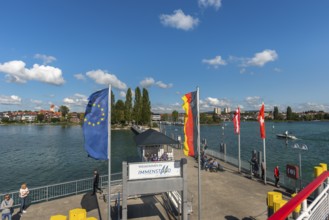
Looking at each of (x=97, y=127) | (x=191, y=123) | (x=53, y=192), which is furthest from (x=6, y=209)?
(x=53, y=192)

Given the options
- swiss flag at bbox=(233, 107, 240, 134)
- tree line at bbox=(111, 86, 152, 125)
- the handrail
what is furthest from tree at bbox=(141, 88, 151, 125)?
the handrail

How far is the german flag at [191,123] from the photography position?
10.9 metres

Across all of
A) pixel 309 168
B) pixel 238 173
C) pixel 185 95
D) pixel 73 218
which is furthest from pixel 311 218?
pixel 309 168

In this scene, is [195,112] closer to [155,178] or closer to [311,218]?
[155,178]

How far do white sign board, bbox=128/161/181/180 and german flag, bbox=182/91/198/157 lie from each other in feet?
3.47

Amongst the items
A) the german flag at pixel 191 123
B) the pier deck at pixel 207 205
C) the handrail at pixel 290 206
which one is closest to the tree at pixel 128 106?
the pier deck at pixel 207 205

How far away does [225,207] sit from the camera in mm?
12633

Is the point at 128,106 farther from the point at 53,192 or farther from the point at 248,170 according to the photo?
the point at 248,170

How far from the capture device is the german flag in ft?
35.9

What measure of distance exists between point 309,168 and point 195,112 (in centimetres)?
2895

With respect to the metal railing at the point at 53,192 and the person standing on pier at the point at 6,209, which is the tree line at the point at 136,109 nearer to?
the metal railing at the point at 53,192

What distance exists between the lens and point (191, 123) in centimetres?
1126

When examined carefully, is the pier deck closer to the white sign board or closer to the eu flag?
the white sign board

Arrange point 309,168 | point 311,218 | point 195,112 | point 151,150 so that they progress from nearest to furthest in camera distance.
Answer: point 311,218 → point 195,112 → point 151,150 → point 309,168
